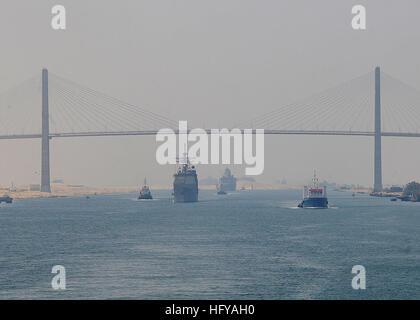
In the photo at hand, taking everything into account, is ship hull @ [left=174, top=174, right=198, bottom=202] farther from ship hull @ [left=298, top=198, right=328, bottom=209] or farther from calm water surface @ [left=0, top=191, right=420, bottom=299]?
calm water surface @ [left=0, top=191, right=420, bottom=299]

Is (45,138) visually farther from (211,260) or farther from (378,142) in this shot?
(211,260)

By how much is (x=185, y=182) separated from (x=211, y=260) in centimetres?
11453

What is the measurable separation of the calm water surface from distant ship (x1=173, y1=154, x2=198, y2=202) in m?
77.6

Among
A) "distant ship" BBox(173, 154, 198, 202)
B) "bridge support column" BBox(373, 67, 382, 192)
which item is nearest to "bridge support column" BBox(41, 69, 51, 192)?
"distant ship" BBox(173, 154, 198, 202)

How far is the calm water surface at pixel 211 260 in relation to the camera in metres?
39.0

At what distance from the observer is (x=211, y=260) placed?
5141 centimetres

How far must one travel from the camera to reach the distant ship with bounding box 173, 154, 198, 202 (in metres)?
165

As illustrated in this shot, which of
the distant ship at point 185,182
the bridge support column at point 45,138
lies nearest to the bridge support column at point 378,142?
the distant ship at point 185,182

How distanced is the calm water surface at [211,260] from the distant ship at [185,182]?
77607 mm

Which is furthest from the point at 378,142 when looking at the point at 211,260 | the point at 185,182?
the point at 211,260

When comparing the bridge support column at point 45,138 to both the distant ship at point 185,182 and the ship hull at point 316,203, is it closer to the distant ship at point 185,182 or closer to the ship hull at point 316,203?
the distant ship at point 185,182

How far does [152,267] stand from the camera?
1869 inches

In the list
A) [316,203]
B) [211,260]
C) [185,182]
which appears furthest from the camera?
[185,182]
